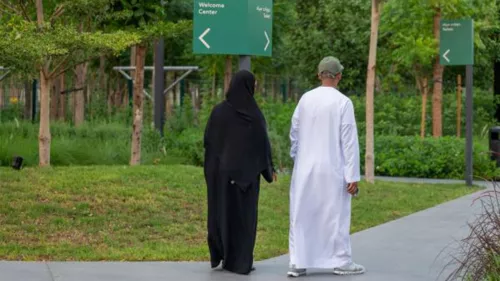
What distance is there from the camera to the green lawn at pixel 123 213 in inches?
456

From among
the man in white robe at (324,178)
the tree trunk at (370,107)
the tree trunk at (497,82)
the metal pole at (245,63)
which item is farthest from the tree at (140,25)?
the tree trunk at (497,82)

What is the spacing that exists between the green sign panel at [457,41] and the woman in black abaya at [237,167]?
1131 centimetres

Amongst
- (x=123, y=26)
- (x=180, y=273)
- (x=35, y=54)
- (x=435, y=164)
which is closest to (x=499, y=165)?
(x=435, y=164)

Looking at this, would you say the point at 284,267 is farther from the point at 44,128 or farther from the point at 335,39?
the point at 335,39

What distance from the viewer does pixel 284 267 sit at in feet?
35.6

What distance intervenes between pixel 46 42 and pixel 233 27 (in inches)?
98.1

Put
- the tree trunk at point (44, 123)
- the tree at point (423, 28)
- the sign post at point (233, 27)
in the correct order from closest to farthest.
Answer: the sign post at point (233, 27)
the tree trunk at point (44, 123)
the tree at point (423, 28)

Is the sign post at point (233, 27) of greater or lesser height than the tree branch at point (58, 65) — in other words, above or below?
above

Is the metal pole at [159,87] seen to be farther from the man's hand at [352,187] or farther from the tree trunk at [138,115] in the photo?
the man's hand at [352,187]

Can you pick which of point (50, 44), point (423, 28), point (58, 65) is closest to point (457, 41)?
point (423, 28)

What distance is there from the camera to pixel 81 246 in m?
11.6

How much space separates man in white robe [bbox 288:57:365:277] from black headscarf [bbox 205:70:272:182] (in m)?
0.36

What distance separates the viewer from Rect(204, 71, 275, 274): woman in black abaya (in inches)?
403

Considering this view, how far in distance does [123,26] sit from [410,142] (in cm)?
713
